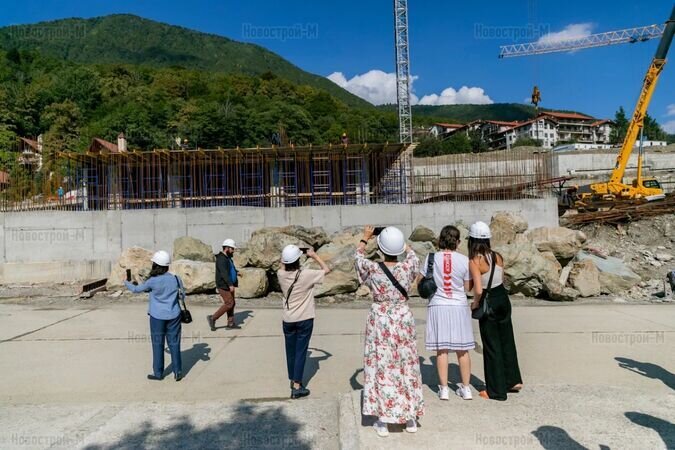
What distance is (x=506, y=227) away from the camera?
1405 cm

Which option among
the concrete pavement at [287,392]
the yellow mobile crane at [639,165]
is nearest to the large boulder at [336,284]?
the concrete pavement at [287,392]

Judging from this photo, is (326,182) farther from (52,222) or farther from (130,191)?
(52,222)

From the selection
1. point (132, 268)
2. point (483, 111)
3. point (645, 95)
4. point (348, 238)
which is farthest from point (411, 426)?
point (483, 111)

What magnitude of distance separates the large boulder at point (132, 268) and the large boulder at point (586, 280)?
11.5 m

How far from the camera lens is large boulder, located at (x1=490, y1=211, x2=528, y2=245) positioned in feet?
45.0

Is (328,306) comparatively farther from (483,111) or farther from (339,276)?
(483,111)

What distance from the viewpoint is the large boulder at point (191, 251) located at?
12750mm

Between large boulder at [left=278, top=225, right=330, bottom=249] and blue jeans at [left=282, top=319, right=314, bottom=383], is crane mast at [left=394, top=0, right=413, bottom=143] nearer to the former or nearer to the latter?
large boulder at [left=278, top=225, right=330, bottom=249]

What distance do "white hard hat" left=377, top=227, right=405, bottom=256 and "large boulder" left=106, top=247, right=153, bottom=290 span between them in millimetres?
10295

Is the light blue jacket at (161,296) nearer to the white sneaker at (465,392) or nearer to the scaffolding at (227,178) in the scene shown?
the white sneaker at (465,392)

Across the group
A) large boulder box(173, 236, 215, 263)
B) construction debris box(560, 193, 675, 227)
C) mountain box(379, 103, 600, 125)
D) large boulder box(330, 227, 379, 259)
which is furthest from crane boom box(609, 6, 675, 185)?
mountain box(379, 103, 600, 125)

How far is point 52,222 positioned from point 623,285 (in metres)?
17.5

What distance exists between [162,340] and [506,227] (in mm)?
11767

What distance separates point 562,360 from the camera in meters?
5.62
